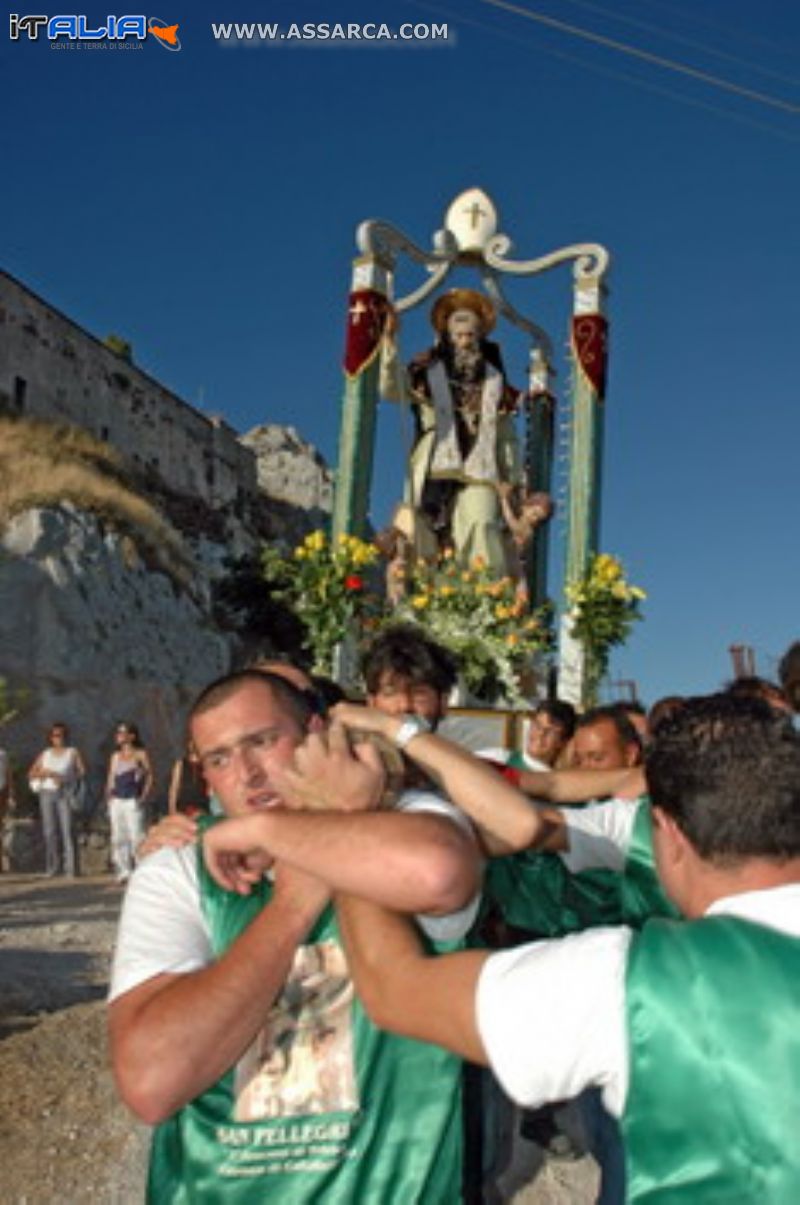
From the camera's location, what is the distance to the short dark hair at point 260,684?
2.25m

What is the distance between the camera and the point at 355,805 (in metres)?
1.74

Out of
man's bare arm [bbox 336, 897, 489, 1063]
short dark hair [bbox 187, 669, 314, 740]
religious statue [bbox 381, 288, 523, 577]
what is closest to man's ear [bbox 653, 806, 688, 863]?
man's bare arm [bbox 336, 897, 489, 1063]

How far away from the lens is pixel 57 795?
38.9 feet

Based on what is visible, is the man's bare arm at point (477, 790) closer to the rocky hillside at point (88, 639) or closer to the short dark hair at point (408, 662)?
the short dark hair at point (408, 662)

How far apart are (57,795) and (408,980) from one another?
11.0 m

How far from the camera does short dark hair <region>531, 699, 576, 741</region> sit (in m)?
5.48

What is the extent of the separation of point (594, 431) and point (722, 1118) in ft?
48.4

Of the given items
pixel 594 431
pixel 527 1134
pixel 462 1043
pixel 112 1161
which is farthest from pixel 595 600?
pixel 462 1043

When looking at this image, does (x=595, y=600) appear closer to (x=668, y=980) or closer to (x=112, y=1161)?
(x=112, y=1161)

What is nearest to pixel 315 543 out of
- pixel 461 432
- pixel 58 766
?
pixel 58 766

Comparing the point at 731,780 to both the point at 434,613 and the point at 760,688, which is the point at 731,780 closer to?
the point at 760,688

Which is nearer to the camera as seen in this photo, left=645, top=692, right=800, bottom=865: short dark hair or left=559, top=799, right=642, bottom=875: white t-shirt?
left=645, top=692, right=800, bottom=865: short dark hair

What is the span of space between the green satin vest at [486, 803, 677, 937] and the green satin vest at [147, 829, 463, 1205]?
1.02m

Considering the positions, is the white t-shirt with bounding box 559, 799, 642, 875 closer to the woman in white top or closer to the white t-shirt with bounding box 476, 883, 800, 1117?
the white t-shirt with bounding box 476, 883, 800, 1117
